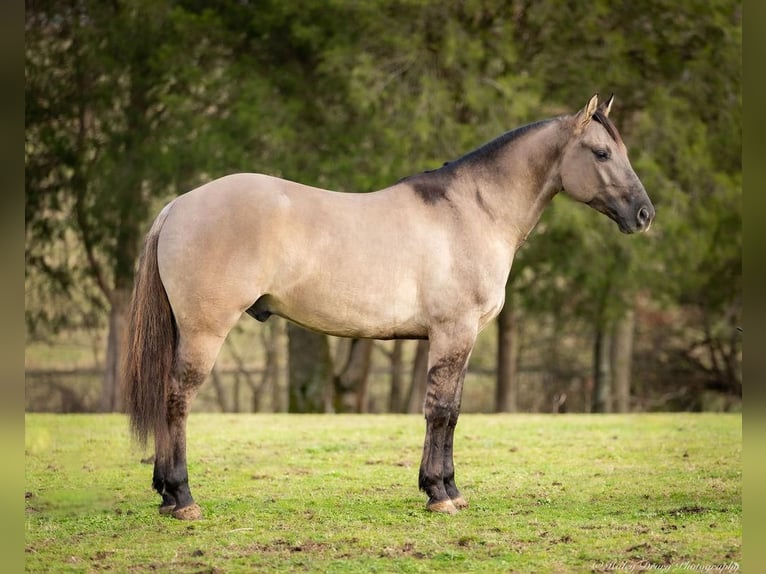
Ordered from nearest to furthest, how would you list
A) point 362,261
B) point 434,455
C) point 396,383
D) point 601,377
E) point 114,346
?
point 362,261
point 434,455
point 114,346
point 601,377
point 396,383

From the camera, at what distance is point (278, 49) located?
15.8 metres

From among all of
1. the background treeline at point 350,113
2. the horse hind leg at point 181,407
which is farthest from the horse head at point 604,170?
the background treeline at point 350,113

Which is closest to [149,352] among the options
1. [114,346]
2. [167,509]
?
[167,509]

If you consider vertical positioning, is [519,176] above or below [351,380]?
above

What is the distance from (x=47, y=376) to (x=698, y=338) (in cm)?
1340

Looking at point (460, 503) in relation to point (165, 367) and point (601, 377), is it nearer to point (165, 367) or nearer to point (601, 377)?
point (165, 367)

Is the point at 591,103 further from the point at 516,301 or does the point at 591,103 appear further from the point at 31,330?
the point at 31,330

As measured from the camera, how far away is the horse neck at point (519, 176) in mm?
6207

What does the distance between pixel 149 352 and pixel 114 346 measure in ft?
33.7

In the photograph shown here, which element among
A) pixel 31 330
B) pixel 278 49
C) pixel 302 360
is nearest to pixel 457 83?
pixel 278 49

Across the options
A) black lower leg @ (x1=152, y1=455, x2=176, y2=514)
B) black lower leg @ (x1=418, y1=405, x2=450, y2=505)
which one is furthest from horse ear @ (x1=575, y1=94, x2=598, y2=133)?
black lower leg @ (x1=152, y1=455, x2=176, y2=514)

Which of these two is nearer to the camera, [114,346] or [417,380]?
[114,346]

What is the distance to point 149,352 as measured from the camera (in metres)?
5.59

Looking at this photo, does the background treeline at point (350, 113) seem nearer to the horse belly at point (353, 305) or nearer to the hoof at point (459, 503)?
the horse belly at point (353, 305)
